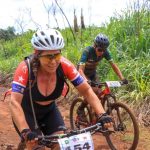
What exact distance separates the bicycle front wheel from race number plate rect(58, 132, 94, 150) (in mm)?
2597

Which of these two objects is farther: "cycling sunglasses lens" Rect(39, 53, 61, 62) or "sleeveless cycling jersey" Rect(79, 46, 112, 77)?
"sleeveless cycling jersey" Rect(79, 46, 112, 77)

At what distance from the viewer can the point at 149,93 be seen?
7.91 meters

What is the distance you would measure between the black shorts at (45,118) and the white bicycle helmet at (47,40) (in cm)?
61

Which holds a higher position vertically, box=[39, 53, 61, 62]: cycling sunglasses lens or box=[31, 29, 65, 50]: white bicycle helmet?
box=[31, 29, 65, 50]: white bicycle helmet

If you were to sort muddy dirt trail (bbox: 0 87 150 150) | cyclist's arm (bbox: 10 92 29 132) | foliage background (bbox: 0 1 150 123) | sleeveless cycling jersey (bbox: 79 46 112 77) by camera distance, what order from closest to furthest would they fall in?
cyclist's arm (bbox: 10 92 29 132) → muddy dirt trail (bbox: 0 87 150 150) → sleeveless cycling jersey (bbox: 79 46 112 77) → foliage background (bbox: 0 1 150 123)

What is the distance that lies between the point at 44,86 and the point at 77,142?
0.88m

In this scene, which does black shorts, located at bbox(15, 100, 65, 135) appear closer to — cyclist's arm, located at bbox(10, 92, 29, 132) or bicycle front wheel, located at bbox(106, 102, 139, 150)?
cyclist's arm, located at bbox(10, 92, 29, 132)

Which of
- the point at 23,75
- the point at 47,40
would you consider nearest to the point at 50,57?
the point at 47,40

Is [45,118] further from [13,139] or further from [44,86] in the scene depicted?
[13,139]

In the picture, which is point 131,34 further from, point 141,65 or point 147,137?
point 147,137

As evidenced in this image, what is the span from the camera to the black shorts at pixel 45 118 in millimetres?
3994

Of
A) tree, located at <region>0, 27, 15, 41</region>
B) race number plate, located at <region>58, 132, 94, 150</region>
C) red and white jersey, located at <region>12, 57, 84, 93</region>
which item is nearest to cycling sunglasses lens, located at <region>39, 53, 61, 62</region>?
red and white jersey, located at <region>12, 57, 84, 93</region>

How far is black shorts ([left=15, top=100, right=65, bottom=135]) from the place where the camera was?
399 centimetres

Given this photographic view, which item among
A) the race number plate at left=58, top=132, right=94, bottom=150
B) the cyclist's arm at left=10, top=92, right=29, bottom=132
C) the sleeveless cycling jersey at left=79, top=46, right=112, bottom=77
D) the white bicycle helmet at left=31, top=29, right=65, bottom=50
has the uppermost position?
the white bicycle helmet at left=31, top=29, right=65, bottom=50
